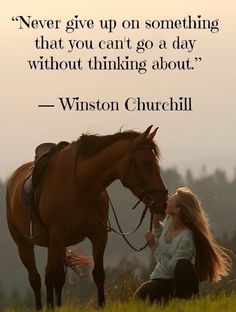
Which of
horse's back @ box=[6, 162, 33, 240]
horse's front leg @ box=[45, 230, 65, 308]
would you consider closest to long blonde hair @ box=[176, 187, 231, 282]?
horse's front leg @ box=[45, 230, 65, 308]

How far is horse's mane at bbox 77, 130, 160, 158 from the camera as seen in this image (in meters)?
10.1

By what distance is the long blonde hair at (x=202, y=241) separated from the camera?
29.2 feet

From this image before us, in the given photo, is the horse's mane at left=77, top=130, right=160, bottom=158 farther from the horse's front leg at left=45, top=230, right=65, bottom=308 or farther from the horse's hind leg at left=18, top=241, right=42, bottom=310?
the horse's hind leg at left=18, top=241, right=42, bottom=310

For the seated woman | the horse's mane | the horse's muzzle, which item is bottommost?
the seated woman

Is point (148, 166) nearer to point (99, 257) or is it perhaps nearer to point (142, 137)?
point (142, 137)

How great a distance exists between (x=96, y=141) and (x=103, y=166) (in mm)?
325

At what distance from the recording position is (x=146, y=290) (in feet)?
29.9

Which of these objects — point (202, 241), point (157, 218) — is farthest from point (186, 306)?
point (157, 218)

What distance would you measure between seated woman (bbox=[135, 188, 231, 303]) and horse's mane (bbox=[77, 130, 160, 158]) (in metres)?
1.32

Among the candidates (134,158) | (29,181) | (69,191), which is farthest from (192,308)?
(29,181)

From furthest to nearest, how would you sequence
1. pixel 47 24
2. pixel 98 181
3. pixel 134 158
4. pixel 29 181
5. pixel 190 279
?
pixel 47 24
pixel 29 181
pixel 98 181
pixel 134 158
pixel 190 279

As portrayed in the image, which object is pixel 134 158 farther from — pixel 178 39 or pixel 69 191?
pixel 178 39

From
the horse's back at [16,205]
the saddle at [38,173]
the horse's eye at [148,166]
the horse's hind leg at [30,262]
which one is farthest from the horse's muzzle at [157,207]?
the horse's hind leg at [30,262]

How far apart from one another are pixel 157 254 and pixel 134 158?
122 cm
